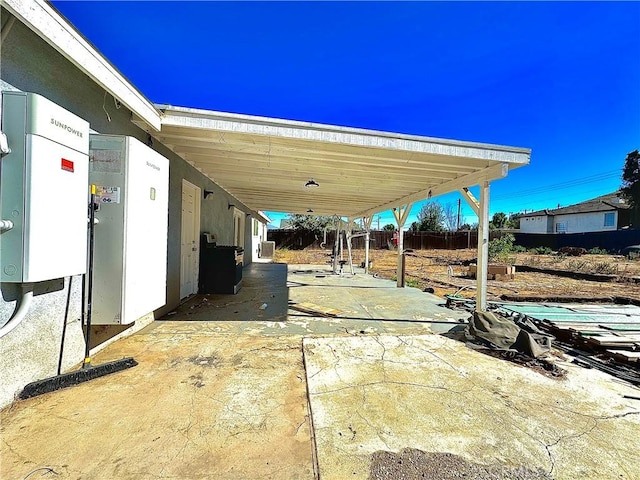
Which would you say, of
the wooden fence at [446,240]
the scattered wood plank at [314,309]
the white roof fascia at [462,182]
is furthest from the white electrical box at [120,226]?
the wooden fence at [446,240]

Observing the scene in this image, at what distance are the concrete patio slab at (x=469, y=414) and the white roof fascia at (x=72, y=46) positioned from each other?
3121 millimetres

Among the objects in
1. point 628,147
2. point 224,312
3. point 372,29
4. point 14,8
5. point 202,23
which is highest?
point 628,147

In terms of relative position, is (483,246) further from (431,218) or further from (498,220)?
(498,220)

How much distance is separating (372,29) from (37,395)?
21.0 ft

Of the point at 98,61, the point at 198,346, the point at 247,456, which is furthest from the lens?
the point at 198,346

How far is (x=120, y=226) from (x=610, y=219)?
4223 centimetres

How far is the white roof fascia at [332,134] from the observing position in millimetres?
3430

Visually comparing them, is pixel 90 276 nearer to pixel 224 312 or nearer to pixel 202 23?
pixel 224 312

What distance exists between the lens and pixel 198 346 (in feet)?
11.0

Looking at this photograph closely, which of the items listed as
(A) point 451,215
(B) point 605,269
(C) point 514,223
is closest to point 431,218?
(A) point 451,215

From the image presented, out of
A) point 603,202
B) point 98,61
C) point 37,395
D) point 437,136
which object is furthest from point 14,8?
point 603,202

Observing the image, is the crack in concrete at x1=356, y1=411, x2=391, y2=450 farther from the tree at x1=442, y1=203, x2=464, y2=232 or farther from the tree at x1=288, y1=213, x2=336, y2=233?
the tree at x1=442, y1=203, x2=464, y2=232

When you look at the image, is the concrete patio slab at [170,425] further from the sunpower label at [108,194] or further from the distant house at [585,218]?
the distant house at [585,218]

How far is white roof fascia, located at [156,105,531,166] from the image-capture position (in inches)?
135
